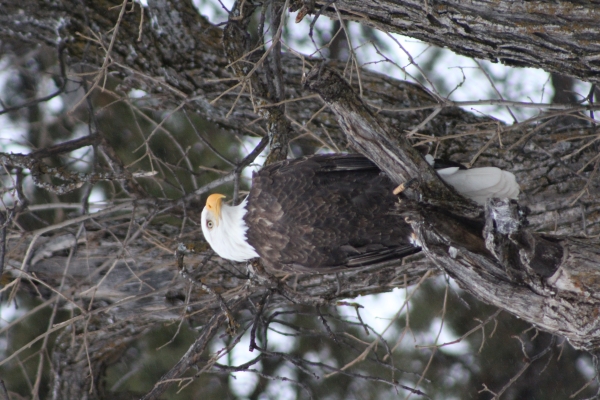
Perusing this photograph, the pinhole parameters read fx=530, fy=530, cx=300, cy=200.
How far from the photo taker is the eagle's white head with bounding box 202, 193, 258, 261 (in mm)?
2182

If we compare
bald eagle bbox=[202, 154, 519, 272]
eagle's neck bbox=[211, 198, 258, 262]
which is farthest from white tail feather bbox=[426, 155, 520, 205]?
eagle's neck bbox=[211, 198, 258, 262]

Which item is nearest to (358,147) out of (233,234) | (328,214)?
(328,214)

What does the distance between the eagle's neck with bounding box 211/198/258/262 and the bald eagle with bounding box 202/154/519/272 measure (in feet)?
0.12

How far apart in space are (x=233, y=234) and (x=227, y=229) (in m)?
0.04

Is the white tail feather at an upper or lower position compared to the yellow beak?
lower

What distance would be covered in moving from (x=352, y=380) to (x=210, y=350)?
993 millimetres

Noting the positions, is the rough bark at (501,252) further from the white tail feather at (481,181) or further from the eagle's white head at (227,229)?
the eagle's white head at (227,229)

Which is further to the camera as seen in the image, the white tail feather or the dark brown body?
the dark brown body

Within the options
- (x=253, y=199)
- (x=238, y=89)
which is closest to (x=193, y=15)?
(x=238, y=89)

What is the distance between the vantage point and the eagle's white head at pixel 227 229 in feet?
7.16

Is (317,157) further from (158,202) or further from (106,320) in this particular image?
(106,320)

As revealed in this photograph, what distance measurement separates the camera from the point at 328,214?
79.2 inches

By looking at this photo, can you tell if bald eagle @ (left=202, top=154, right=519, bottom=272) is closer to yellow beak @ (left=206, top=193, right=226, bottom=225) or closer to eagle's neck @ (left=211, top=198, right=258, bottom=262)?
eagle's neck @ (left=211, top=198, right=258, bottom=262)

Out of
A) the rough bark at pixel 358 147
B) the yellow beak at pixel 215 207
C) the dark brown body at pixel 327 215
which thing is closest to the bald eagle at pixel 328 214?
the dark brown body at pixel 327 215
